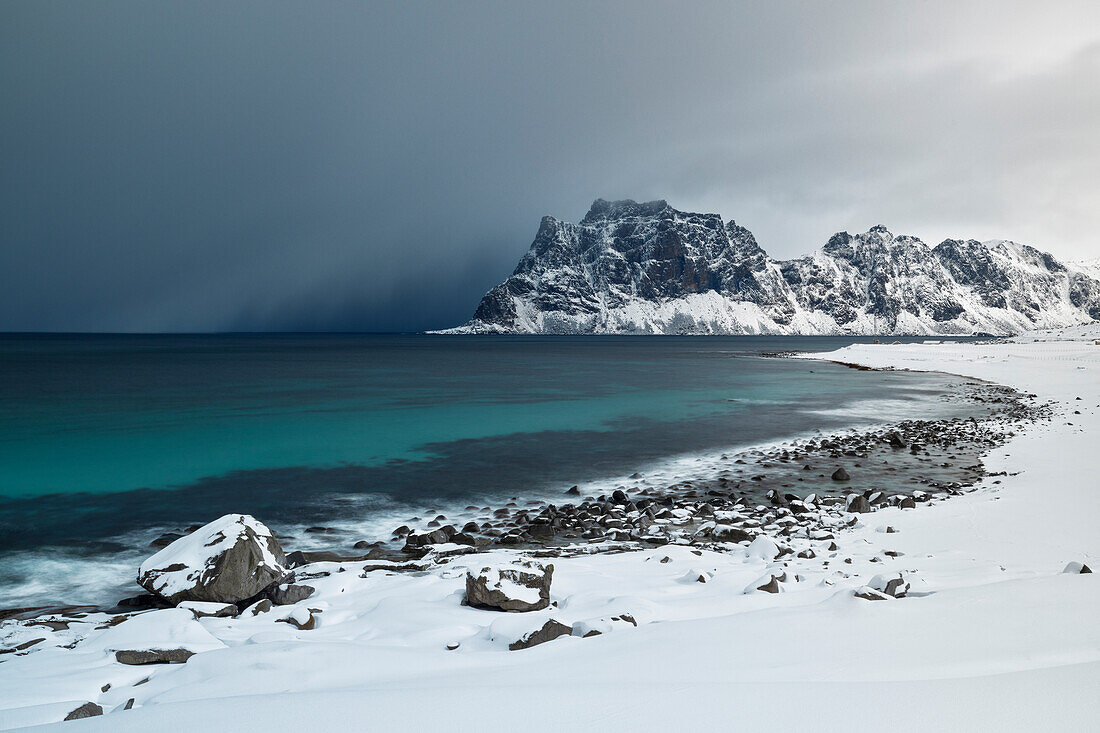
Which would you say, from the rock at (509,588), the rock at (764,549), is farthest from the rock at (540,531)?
the rock at (509,588)

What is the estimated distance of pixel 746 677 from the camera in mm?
4242

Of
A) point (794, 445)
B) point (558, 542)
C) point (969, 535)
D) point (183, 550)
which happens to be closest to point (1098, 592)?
point (969, 535)

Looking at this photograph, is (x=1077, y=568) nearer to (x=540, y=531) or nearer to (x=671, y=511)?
(x=671, y=511)

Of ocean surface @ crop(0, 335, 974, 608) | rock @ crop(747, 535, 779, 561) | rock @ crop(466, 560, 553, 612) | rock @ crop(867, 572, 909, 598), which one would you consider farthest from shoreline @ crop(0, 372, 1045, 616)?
rock @ crop(867, 572, 909, 598)

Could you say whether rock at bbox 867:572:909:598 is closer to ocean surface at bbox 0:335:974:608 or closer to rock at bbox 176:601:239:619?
rock at bbox 176:601:239:619

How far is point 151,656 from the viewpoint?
233 inches

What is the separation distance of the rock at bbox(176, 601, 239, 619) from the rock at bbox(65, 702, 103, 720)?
2607mm

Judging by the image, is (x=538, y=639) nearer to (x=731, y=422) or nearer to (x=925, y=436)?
(x=925, y=436)

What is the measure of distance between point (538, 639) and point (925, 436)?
75.0 ft

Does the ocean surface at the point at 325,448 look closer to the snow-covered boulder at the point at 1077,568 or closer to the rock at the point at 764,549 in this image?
the rock at the point at 764,549

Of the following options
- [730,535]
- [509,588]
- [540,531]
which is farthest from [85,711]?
[730,535]

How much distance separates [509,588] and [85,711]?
4.12m

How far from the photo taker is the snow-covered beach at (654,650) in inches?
139

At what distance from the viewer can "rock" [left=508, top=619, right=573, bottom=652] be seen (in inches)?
225
